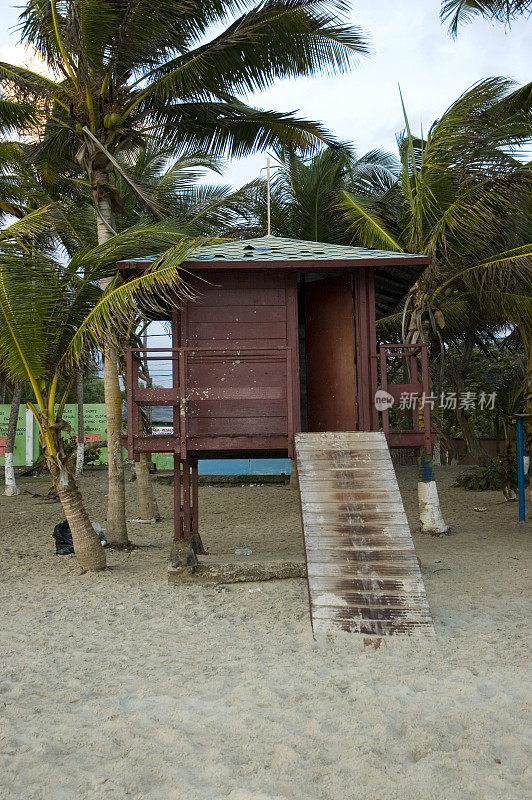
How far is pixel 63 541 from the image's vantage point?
35.2ft

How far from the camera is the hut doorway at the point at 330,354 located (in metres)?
9.52

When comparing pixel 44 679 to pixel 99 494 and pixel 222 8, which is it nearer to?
pixel 222 8

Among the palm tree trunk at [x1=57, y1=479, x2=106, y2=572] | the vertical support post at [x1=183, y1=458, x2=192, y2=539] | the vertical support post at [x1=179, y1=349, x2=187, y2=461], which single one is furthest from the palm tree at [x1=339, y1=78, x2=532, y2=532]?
the palm tree trunk at [x1=57, y1=479, x2=106, y2=572]

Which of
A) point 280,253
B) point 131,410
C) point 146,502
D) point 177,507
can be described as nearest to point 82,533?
point 177,507

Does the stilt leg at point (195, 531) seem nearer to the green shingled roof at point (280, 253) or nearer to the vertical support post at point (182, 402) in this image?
the vertical support post at point (182, 402)

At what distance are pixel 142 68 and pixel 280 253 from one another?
15.6ft

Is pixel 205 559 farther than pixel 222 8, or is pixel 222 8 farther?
pixel 222 8

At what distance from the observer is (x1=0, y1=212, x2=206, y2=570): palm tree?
7957 mm

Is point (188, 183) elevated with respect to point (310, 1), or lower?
lower

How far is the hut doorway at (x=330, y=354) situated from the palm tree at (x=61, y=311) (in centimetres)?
216

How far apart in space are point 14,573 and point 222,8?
8979mm

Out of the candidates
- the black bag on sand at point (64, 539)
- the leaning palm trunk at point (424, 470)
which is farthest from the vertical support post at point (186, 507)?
the leaning palm trunk at point (424, 470)

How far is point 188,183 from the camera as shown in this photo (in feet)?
50.7

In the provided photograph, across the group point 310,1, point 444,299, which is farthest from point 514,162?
point 310,1
